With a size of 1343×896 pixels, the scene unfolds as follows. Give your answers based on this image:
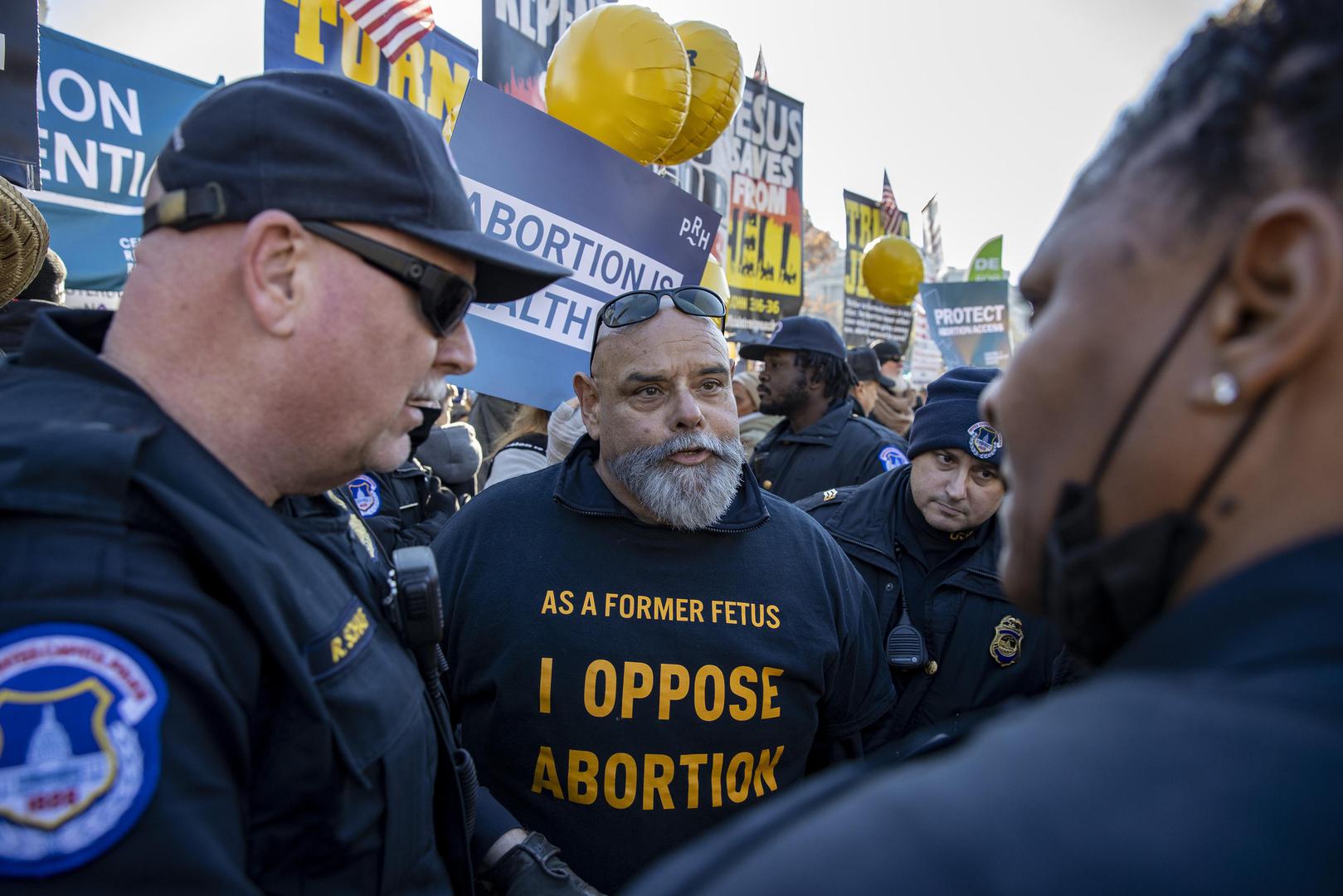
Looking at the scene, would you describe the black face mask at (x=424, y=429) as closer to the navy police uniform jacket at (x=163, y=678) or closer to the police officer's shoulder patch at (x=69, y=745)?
the navy police uniform jacket at (x=163, y=678)

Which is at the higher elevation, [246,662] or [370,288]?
[370,288]

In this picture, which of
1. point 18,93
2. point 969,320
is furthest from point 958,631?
point 969,320

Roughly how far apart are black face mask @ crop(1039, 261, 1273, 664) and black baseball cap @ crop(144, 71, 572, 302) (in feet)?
3.41

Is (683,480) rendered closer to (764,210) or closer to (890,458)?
(890,458)

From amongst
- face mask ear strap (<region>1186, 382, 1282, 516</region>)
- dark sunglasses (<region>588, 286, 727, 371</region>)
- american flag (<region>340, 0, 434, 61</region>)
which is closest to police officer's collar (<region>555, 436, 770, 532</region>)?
dark sunglasses (<region>588, 286, 727, 371</region>)

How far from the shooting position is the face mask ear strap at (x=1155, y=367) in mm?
689

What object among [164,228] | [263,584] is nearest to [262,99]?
[164,228]

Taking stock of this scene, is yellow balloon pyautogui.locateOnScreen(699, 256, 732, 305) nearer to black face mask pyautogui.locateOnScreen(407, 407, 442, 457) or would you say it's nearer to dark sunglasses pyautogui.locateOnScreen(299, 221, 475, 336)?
black face mask pyautogui.locateOnScreen(407, 407, 442, 457)

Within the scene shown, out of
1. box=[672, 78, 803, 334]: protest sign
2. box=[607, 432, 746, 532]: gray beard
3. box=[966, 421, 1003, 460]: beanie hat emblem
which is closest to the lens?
box=[607, 432, 746, 532]: gray beard

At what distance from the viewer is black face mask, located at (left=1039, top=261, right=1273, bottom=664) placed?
70cm

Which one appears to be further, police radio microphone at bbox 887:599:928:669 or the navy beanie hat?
the navy beanie hat

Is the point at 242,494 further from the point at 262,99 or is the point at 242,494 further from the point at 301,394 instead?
the point at 262,99

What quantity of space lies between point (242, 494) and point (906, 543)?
8.75 ft

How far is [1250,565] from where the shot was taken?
0.65 metres
